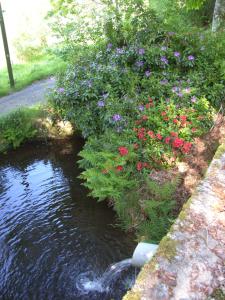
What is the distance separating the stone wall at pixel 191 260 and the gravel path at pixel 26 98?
7885 mm

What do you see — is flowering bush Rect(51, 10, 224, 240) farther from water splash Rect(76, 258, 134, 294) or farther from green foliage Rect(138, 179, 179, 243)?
water splash Rect(76, 258, 134, 294)

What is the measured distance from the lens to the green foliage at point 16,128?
905 cm

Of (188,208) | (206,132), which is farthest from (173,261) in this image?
(206,132)

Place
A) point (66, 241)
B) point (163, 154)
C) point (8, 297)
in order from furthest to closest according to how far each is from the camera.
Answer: point (163, 154), point (66, 241), point (8, 297)

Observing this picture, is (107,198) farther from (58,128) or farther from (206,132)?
(58,128)

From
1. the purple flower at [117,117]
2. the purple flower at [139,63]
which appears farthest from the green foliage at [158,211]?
the purple flower at [139,63]

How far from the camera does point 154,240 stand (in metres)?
5.00

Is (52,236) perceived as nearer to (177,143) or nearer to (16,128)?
(177,143)

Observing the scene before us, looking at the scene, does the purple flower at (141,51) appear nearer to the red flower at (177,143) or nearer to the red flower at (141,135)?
the red flower at (141,135)

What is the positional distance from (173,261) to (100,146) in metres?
4.65

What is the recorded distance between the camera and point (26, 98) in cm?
1137

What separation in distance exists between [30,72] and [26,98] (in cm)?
303

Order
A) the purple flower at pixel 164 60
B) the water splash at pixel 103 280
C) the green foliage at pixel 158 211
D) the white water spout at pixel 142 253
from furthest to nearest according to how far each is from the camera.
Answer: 1. the purple flower at pixel 164 60
2. the green foliage at pixel 158 211
3. the water splash at pixel 103 280
4. the white water spout at pixel 142 253

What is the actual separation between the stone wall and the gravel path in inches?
310
